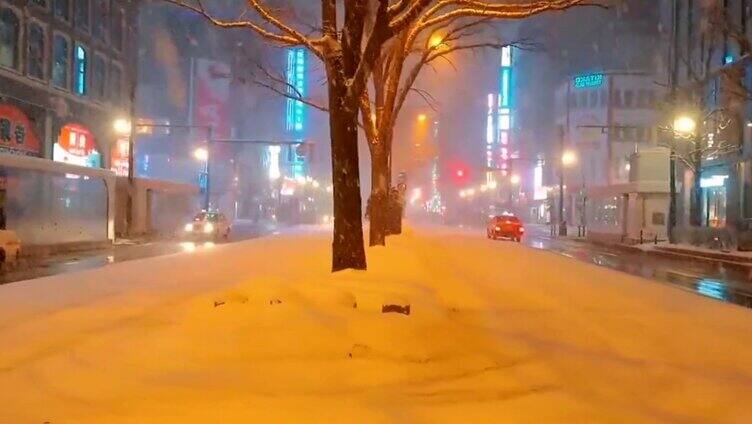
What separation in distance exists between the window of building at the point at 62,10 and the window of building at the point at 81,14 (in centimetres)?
83

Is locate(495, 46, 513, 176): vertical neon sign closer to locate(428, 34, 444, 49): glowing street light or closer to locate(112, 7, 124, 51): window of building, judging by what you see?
locate(112, 7, 124, 51): window of building

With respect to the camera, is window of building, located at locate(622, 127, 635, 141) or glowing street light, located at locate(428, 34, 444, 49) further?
window of building, located at locate(622, 127, 635, 141)

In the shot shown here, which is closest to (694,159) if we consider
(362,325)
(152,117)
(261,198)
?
(362,325)

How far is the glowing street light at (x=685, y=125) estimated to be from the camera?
4056 cm

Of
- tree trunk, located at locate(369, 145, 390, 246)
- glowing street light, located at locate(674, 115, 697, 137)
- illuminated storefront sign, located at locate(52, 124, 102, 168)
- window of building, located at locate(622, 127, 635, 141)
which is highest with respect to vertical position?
window of building, located at locate(622, 127, 635, 141)

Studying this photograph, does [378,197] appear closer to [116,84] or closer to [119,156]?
[116,84]

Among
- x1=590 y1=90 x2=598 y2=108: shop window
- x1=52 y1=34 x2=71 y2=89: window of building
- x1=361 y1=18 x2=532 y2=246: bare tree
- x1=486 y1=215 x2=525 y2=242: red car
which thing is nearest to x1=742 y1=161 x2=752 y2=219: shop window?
x1=486 y1=215 x2=525 y2=242: red car

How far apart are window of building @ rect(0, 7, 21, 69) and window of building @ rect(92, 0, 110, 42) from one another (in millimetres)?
9594

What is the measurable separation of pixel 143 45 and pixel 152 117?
25.6ft

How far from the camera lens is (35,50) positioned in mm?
42156

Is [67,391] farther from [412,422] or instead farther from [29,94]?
[29,94]

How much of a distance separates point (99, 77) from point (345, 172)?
144 ft

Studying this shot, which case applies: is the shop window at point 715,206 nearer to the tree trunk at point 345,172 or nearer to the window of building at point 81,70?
the window of building at point 81,70

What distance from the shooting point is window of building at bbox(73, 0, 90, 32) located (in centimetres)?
4669
